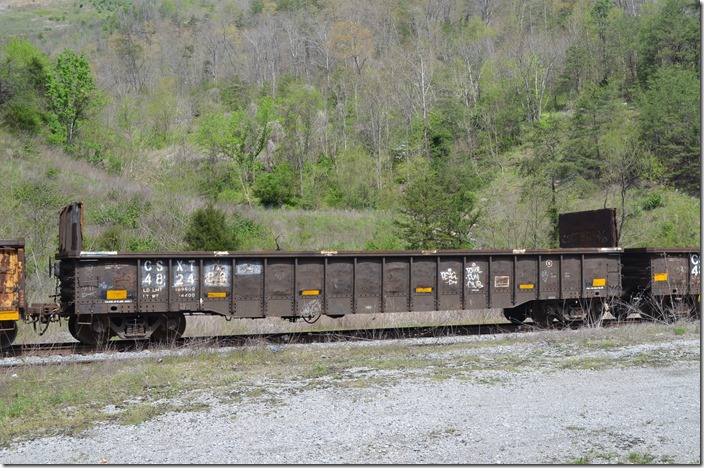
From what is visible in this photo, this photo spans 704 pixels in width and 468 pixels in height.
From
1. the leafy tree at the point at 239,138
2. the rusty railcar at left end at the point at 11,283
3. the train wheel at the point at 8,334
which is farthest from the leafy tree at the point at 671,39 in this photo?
the train wheel at the point at 8,334

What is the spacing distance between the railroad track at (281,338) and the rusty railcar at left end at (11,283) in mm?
838

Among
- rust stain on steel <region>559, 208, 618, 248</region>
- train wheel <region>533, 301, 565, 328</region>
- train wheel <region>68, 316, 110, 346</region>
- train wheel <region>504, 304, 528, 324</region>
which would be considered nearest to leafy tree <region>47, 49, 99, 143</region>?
train wheel <region>68, 316, 110, 346</region>

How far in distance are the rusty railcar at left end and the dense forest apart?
14.6 metres

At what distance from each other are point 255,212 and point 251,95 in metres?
34.1

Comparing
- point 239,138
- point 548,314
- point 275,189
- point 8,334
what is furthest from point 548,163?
point 8,334

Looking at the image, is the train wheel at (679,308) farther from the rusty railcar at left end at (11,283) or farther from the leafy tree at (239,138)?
the leafy tree at (239,138)

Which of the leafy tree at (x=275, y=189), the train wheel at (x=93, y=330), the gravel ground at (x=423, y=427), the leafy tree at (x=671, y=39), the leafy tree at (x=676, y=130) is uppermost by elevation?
the leafy tree at (x=671, y=39)

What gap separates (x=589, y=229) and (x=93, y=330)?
1450cm

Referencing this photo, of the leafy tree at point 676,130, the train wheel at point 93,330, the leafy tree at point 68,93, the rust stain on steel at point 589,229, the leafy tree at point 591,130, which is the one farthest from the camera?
the leafy tree at point 68,93

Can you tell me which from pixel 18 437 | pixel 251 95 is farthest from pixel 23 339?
pixel 251 95

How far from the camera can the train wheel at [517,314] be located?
57.6 ft

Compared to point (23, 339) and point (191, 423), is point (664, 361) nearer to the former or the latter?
point (191, 423)

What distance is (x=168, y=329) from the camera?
14359 mm

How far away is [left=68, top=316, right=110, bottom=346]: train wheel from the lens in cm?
1388
